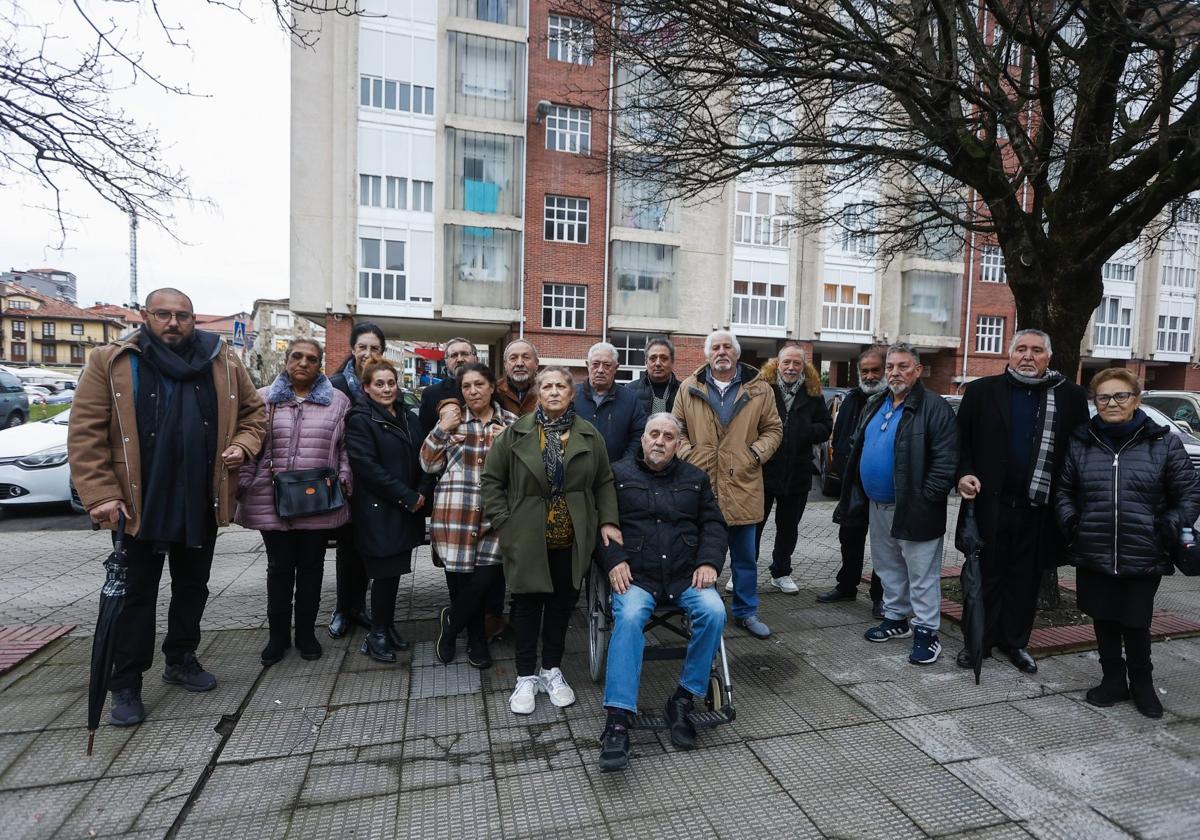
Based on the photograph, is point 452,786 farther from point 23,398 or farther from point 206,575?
point 23,398

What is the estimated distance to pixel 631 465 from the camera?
12.1 ft

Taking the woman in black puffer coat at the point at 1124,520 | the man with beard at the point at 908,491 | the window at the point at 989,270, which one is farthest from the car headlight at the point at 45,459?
the window at the point at 989,270

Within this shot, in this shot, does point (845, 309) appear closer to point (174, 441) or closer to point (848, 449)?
point (848, 449)

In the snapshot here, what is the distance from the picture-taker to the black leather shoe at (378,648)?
403cm

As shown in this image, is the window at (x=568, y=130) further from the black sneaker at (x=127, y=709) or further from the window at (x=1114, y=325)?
the window at (x=1114, y=325)

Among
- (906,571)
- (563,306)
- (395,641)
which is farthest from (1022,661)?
(563,306)

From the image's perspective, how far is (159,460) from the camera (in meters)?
3.34

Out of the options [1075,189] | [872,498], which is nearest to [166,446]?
[872,498]

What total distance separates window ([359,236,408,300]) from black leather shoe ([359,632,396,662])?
743 inches

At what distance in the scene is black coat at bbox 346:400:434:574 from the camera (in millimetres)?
3951

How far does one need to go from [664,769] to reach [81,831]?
2.30 meters

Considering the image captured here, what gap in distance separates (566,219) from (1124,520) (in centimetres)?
2113

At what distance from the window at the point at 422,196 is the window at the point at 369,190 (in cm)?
110

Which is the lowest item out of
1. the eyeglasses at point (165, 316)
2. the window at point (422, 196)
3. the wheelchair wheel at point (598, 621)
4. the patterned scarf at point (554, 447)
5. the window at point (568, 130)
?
the wheelchair wheel at point (598, 621)
